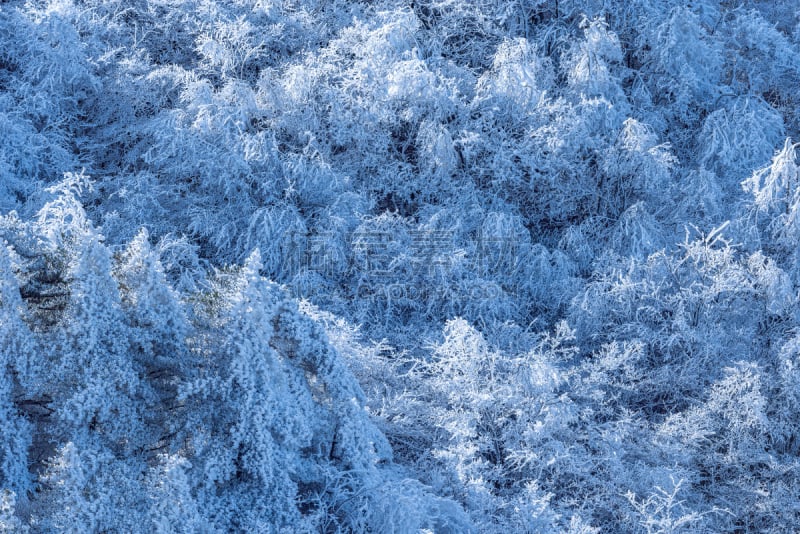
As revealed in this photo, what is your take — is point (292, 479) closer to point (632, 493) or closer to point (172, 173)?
point (632, 493)

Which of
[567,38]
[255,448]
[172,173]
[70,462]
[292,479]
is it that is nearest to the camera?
[70,462]

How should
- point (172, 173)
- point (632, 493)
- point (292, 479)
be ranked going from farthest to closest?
point (172, 173), point (632, 493), point (292, 479)

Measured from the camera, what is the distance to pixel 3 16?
11.1 m

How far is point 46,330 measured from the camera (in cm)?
524

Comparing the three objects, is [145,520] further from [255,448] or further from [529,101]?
[529,101]

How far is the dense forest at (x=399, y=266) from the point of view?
5.19m

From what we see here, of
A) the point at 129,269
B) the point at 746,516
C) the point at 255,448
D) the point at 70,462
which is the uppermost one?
the point at 129,269

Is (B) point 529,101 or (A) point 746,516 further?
(B) point 529,101

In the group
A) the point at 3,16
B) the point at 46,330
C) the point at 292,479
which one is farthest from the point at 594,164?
the point at 3,16

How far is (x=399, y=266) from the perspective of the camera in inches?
360

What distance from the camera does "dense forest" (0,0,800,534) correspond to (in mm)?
5188

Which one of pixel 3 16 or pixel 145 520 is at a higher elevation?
pixel 3 16

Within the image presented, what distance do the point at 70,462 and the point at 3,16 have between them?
8762mm

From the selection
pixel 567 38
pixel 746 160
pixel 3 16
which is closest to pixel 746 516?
Result: pixel 746 160
